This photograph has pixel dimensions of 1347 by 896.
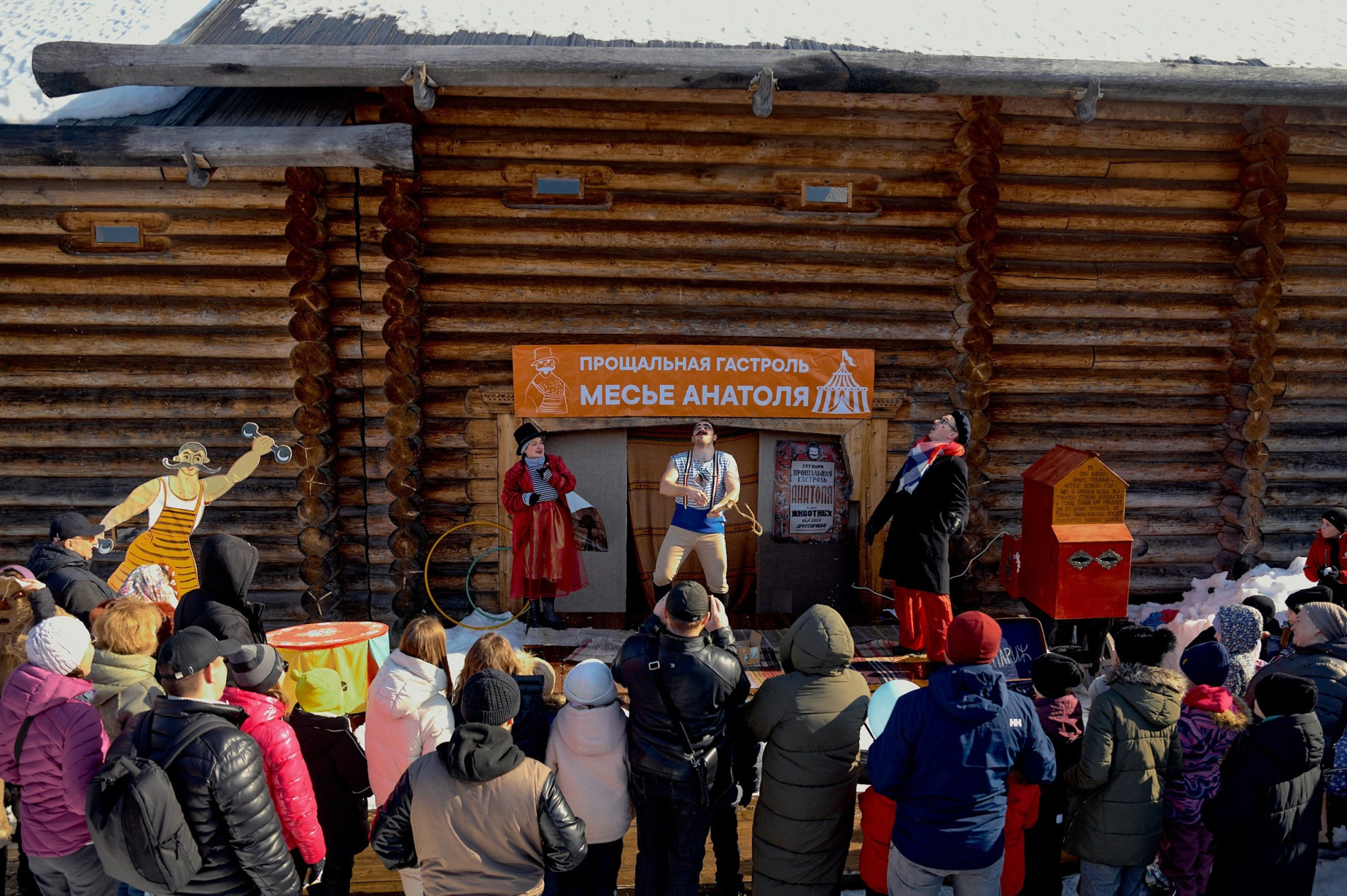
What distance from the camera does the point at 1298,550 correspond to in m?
8.59

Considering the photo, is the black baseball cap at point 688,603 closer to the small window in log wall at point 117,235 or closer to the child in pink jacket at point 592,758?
Result: the child in pink jacket at point 592,758

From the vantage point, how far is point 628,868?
172 inches

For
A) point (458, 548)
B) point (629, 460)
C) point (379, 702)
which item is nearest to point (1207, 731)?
point (379, 702)

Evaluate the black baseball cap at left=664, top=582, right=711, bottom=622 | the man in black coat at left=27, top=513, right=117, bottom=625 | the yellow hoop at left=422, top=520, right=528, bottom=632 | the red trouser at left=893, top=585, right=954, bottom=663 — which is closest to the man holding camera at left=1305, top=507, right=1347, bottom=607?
the red trouser at left=893, top=585, right=954, bottom=663

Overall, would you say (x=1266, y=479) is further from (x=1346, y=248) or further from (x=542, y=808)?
(x=542, y=808)

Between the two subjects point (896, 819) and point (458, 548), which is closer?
point (896, 819)

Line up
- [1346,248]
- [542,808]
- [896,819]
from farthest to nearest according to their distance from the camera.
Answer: [1346,248], [896,819], [542,808]

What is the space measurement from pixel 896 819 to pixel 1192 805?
4.35ft

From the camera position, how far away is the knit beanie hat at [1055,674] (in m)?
3.79

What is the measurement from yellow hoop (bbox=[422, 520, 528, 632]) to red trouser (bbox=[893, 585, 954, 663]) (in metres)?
3.20

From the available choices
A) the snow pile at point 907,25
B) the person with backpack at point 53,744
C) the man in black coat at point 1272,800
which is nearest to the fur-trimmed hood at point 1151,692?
the man in black coat at point 1272,800

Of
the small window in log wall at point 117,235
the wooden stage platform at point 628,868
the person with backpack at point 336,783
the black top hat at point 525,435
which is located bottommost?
the wooden stage platform at point 628,868

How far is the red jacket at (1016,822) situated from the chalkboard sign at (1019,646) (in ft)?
7.93

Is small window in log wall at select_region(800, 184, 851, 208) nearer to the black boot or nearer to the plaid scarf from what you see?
the plaid scarf
